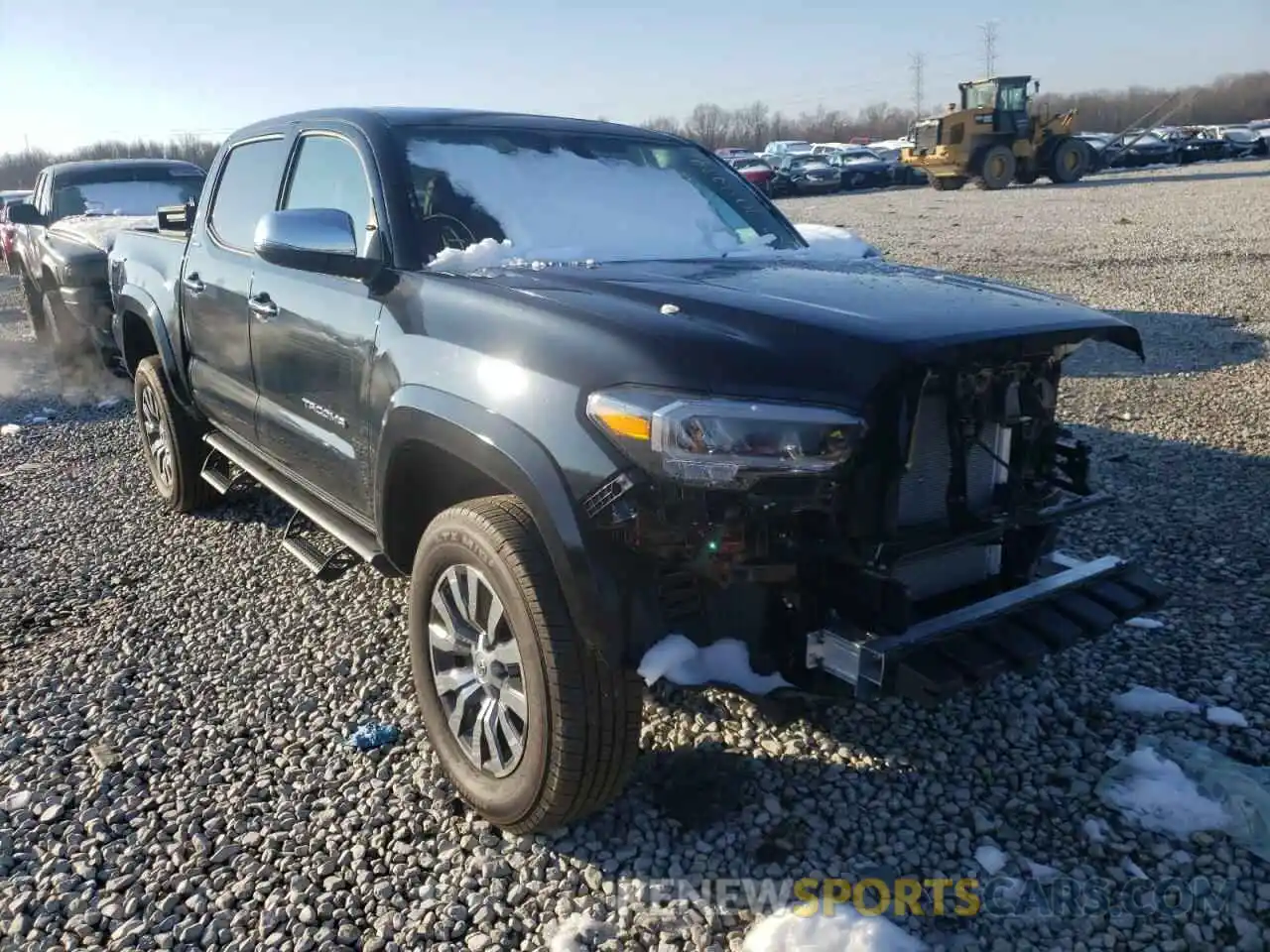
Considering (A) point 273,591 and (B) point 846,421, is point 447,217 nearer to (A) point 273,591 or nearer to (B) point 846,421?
(B) point 846,421

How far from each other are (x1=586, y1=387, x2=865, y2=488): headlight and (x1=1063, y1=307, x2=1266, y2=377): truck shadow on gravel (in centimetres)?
613

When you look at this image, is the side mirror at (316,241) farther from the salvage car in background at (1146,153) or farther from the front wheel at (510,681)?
the salvage car in background at (1146,153)

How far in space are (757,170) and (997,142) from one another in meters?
7.15

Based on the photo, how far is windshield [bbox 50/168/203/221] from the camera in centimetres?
973

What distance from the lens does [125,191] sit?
390 inches

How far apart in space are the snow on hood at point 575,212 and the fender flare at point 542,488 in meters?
0.60

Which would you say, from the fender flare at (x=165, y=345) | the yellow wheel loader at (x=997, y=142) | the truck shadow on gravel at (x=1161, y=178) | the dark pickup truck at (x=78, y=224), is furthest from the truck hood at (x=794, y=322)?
the truck shadow on gravel at (x=1161, y=178)

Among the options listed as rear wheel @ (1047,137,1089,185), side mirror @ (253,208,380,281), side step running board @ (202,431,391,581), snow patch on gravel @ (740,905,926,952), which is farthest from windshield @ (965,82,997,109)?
snow patch on gravel @ (740,905,926,952)

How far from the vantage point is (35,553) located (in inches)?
198

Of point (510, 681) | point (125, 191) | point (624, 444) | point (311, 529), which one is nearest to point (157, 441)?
point (311, 529)

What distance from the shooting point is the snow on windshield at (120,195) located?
9.72 metres

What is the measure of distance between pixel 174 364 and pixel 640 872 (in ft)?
11.7

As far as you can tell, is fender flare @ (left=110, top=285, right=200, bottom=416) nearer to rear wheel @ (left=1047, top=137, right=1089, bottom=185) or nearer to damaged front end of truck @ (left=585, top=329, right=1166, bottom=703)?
damaged front end of truck @ (left=585, top=329, right=1166, bottom=703)

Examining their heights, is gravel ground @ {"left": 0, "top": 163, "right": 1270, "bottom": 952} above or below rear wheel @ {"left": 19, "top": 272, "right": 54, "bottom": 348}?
below
